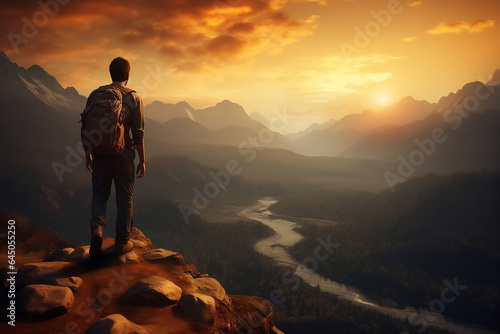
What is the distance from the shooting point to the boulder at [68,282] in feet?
21.1

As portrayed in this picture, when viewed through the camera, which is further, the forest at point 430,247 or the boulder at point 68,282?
the forest at point 430,247

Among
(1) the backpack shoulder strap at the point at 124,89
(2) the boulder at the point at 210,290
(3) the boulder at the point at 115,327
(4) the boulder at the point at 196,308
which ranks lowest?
(2) the boulder at the point at 210,290

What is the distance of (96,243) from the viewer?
7766mm

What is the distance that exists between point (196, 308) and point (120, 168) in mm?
3906

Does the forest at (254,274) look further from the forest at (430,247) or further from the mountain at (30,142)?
the mountain at (30,142)

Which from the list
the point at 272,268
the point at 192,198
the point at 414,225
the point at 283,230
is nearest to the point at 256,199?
the point at 192,198

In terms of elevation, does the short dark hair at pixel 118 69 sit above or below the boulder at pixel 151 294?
above

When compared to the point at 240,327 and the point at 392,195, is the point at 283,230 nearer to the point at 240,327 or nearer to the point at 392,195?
the point at 392,195

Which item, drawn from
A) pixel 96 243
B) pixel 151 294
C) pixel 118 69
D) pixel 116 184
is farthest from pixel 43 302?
pixel 118 69

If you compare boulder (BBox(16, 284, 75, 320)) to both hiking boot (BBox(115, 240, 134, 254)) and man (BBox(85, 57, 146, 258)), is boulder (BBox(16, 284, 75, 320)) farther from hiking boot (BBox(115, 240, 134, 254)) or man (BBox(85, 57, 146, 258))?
hiking boot (BBox(115, 240, 134, 254))

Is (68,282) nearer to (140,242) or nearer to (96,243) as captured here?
(96,243)

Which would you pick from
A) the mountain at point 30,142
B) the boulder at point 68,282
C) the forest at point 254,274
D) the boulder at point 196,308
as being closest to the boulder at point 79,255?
the boulder at point 68,282

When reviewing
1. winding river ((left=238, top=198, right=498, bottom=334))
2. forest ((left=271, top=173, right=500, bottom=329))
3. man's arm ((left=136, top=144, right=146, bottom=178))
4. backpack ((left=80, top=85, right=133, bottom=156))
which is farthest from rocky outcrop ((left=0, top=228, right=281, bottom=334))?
forest ((left=271, top=173, right=500, bottom=329))

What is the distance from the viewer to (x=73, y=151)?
171250mm
